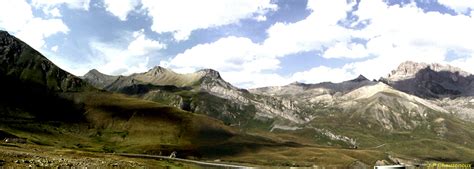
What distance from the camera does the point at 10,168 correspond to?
207 feet

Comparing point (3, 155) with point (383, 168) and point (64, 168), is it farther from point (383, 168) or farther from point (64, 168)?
A: point (383, 168)

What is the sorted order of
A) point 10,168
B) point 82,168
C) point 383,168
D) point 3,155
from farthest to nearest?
point 3,155 < point 82,168 < point 383,168 < point 10,168

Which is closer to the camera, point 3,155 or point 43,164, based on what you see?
point 43,164

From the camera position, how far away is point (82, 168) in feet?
253


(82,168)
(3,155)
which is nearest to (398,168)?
(82,168)

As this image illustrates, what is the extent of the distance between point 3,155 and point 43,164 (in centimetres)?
973

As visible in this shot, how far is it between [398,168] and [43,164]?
51.2 meters

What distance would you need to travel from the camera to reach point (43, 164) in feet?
254

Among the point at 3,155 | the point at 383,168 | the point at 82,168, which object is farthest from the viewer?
the point at 3,155

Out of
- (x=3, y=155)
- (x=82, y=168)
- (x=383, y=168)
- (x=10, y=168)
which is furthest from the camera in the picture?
(x=3, y=155)

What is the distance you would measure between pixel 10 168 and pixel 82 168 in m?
14.8

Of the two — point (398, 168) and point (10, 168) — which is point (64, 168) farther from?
point (398, 168)

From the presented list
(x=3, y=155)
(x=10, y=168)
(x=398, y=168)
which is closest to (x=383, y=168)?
(x=398, y=168)

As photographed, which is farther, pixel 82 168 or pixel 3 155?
pixel 3 155
